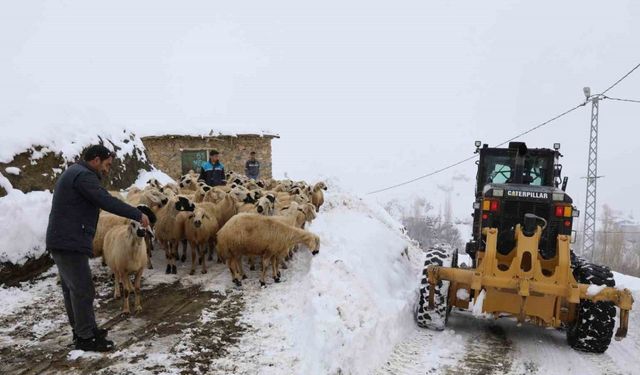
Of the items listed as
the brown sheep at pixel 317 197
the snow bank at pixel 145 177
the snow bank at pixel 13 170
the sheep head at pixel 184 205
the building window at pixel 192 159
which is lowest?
the brown sheep at pixel 317 197

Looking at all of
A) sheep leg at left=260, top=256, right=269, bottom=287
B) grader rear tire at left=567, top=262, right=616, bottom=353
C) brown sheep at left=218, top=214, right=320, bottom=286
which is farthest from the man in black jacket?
grader rear tire at left=567, top=262, right=616, bottom=353

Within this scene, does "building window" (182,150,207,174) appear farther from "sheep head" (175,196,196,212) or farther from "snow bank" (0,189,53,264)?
"sheep head" (175,196,196,212)

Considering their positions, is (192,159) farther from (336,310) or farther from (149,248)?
(336,310)

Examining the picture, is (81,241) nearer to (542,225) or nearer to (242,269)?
(242,269)

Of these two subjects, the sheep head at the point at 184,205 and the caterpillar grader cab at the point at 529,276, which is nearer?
the caterpillar grader cab at the point at 529,276

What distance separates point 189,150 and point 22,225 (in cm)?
1531

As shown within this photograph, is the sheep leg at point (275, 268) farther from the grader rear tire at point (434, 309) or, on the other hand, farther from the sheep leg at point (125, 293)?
the sheep leg at point (125, 293)

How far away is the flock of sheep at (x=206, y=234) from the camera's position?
23.7 ft

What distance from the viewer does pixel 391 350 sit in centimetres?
679

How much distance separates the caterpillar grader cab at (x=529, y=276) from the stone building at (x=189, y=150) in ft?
56.7

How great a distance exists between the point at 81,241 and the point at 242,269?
4184mm

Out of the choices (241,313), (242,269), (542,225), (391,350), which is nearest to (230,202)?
(242,269)

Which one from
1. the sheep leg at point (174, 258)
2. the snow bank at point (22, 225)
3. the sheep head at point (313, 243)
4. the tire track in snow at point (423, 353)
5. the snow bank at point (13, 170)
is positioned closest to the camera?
the tire track in snow at point (423, 353)

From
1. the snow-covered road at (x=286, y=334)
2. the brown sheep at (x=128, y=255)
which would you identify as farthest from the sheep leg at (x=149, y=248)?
the brown sheep at (x=128, y=255)
